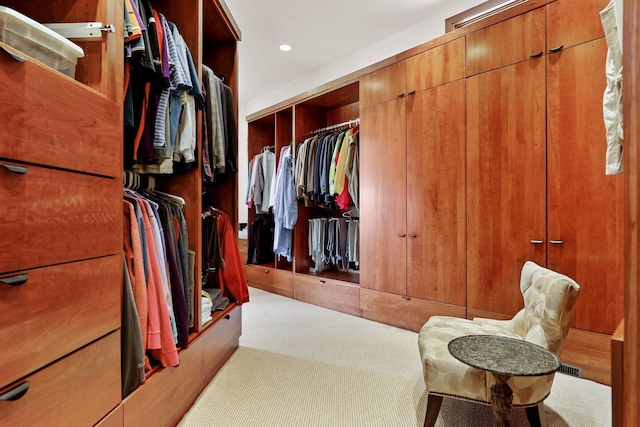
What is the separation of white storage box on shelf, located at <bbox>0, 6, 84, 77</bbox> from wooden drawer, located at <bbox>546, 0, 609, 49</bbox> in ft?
8.05

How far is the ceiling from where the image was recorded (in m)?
3.08

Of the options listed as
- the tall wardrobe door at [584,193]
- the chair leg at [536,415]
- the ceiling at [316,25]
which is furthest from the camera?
the ceiling at [316,25]

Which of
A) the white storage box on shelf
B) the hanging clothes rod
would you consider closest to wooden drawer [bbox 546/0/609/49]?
the hanging clothes rod

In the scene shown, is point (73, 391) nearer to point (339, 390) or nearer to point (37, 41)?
point (37, 41)

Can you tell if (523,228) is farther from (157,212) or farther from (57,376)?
(57,376)

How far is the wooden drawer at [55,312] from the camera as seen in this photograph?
2.58 feet

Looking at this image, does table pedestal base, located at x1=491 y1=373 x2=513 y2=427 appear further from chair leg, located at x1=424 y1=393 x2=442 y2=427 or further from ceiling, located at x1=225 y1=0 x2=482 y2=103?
ceiling, located at x1=225 y1=0 x2=482 y2=103

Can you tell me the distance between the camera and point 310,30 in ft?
11.5

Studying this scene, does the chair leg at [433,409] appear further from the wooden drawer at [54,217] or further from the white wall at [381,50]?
the white wall at [381,50]

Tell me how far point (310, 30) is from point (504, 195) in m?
2.48

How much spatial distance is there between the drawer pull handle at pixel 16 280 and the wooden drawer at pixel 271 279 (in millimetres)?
3260

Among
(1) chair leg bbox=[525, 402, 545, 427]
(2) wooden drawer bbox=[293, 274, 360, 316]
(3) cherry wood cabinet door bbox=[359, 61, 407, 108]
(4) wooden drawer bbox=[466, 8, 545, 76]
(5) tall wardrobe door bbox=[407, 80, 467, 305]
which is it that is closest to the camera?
(1) chair leg bbox=[525, 402, 545, 427]

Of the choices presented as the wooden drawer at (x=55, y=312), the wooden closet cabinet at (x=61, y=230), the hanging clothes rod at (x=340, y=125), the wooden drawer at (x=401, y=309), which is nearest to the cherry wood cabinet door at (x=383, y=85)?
the hanging clothes rod at (x=340, y=125)

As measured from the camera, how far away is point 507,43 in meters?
2.29
